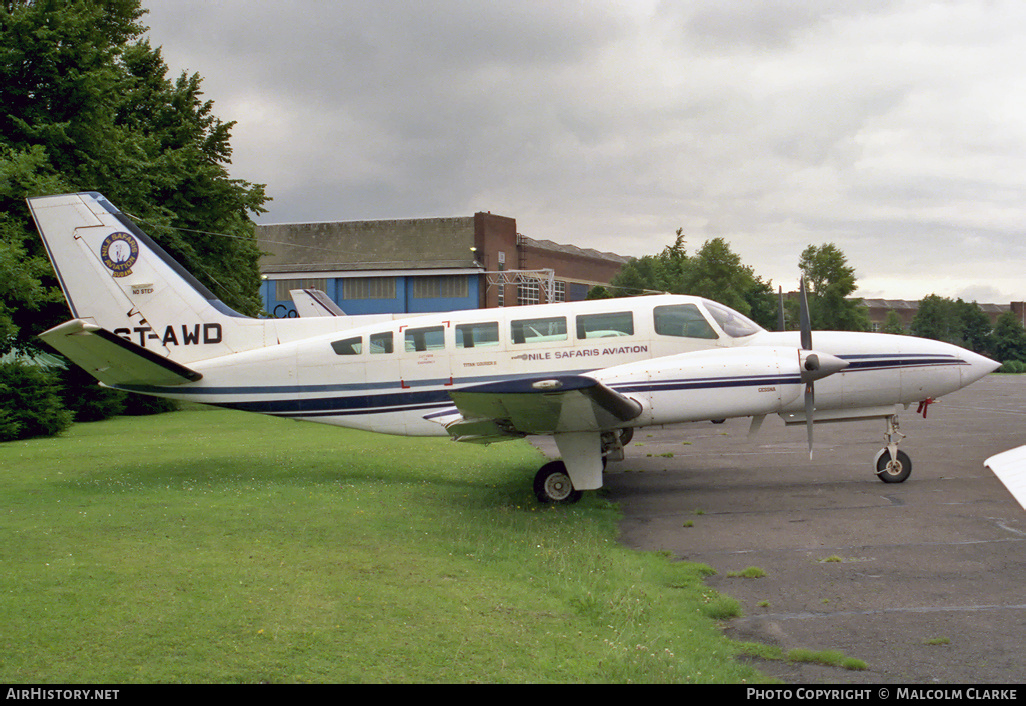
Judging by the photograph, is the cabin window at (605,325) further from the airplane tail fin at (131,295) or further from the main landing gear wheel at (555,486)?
the airplane tail fin at (131,295)

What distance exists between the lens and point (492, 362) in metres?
12.9

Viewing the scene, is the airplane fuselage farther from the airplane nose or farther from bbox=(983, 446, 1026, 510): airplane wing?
bbox=(983, 446, 1026, 510): airplane wing

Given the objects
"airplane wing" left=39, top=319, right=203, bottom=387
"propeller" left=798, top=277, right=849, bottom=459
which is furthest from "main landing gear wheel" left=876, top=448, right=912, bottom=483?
"airplane wing" left=39, top=319, right=203, bottom=387

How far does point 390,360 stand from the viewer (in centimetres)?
1344

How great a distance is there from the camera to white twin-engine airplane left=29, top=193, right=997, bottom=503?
11.6 meters

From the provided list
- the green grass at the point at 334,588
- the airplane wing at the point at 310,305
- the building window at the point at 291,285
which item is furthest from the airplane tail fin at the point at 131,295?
the building window at the point at 291,285

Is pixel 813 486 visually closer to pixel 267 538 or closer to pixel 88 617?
pixel 267 538

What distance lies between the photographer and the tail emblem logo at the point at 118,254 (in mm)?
14469

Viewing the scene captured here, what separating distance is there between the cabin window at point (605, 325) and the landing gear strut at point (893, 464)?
180 inches

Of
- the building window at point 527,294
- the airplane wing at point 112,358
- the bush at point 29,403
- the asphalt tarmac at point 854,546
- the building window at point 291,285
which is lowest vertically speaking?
the asphalt tarmac at point 854,546

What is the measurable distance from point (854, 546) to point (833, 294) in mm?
54985

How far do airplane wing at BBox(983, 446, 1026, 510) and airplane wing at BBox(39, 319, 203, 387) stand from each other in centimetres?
1258

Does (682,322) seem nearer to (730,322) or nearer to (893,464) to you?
(730,322)

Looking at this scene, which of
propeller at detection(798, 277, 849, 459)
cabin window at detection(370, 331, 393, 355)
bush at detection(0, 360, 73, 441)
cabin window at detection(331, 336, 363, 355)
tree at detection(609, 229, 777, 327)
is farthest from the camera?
tree at detection(609, 229, 777, 327)
